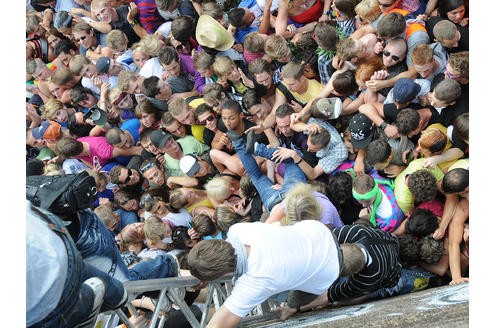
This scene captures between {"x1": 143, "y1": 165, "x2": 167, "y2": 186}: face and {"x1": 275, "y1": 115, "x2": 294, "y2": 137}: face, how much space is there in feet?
4.72

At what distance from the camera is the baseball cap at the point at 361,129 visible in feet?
14.8

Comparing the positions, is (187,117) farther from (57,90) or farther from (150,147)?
(57,90)

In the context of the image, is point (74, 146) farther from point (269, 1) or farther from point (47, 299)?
point (47, 299)

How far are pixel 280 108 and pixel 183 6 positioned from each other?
2109 millimetres

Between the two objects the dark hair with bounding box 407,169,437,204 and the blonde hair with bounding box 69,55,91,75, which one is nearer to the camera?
the dark hair with bounding box 407,169,437,204

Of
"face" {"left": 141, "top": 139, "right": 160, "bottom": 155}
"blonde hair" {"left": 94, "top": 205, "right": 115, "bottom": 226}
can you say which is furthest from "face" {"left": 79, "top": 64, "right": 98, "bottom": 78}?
"blonde hair" {"left": 94, "top": 205, "right": 115, "bottom": 226}

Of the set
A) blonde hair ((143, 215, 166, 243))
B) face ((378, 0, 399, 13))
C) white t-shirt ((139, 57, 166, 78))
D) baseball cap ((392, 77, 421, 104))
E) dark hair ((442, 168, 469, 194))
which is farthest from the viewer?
white t-shirt ((139, 57, 166, 78))

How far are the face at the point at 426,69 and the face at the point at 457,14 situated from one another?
1.46 ft

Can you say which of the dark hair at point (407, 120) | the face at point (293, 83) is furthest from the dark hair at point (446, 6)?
the face at point (293, 83)

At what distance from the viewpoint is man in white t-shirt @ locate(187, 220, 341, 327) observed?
9.68 ft

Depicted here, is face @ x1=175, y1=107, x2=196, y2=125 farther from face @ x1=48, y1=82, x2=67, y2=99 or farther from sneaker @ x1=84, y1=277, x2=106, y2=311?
sneaker @ x1=84, y1=277, x2=106, y2=311

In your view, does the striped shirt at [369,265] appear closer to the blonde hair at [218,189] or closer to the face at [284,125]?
the face at [284,125]

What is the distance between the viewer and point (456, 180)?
Result: 3844mm

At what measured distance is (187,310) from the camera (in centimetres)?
314
